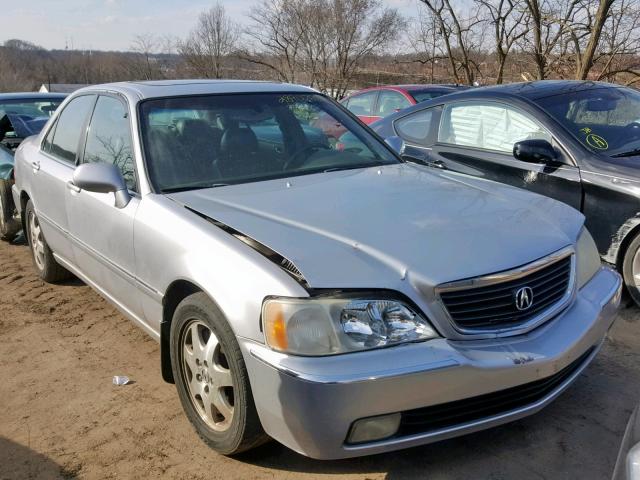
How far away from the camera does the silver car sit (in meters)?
2.27

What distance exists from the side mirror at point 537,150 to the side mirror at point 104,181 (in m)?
2.82

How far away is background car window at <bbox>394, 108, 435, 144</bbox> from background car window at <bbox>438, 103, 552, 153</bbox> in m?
0.19

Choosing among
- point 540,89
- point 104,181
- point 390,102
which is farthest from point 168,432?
point 390,102

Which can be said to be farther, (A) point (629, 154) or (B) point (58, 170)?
(A) point (629, 154)

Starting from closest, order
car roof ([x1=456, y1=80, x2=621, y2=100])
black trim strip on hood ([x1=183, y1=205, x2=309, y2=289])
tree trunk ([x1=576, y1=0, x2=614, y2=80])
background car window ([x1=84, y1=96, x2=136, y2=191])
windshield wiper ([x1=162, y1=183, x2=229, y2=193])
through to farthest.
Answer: black trim strip on hood ([x1=183, y1=205, x2=309, y2=289]), windshield wiper ([x1=162, y1=183, x2=229, y2=193]), background car window ([x1=84, y1=96, x2=136, y2=191]), car roof ([x1=456, y1=80, x2=621, y2=100]), tree trunk ([x1=576, y1=0, x2=614, y2=80])

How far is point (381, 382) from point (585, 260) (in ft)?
4.59

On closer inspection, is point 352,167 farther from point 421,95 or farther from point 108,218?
point 421,95

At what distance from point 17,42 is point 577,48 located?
69.3 meters

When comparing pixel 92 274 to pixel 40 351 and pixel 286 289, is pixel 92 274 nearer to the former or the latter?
pixel 40 351

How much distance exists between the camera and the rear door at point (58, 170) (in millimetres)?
4270

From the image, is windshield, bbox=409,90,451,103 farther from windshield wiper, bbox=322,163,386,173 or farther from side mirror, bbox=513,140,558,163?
windshield wiper, bbox=322,163,386,173

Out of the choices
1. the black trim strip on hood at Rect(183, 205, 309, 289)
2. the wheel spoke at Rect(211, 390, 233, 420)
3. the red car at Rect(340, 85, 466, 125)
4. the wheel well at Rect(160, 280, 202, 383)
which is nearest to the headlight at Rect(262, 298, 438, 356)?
the black trim strip on hood at Rect(183, 205, 309, 289)

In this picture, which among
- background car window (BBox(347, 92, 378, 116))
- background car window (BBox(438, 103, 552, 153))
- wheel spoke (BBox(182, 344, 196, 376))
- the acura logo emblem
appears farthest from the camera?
background car window (BBox(347, 92, 378, 116))

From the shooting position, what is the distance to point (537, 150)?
450 centimetres
